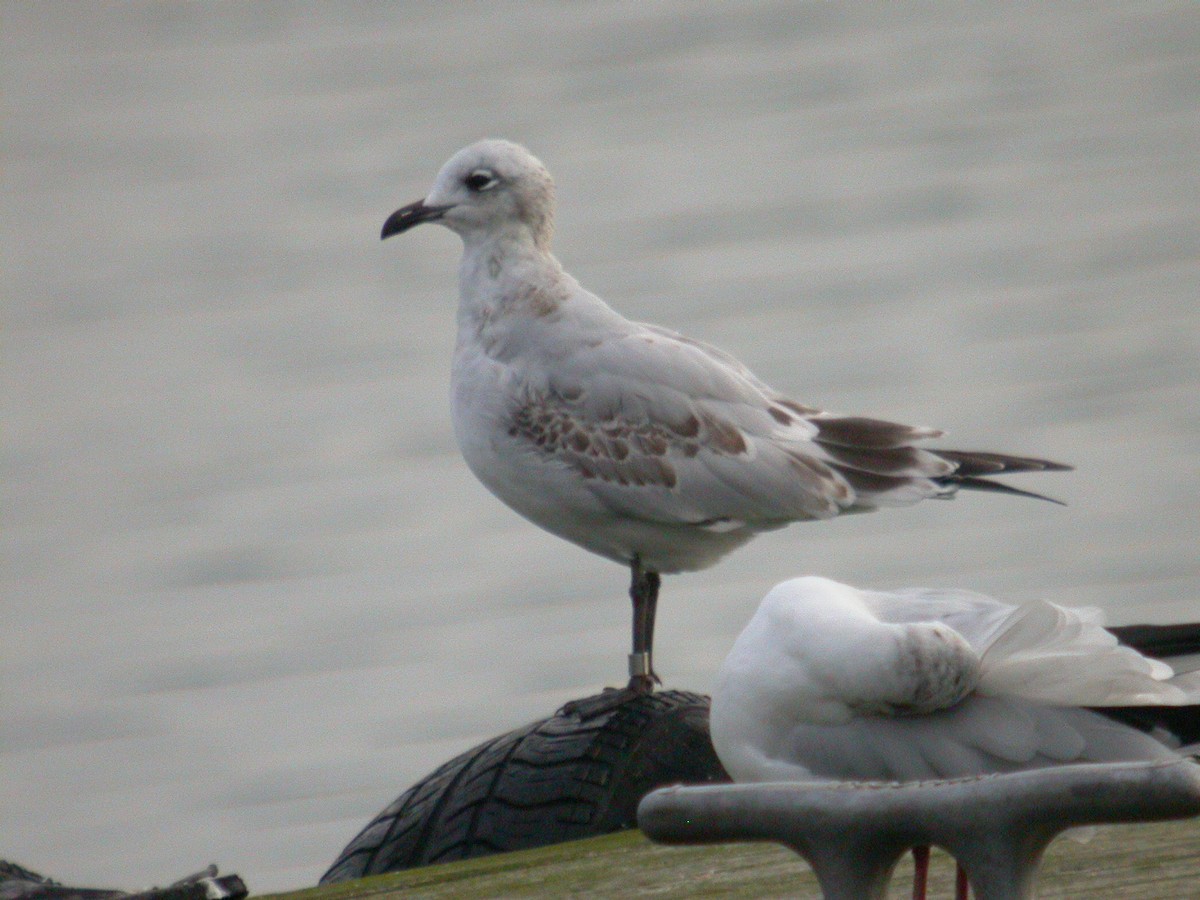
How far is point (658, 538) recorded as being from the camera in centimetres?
534

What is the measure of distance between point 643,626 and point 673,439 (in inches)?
18.2

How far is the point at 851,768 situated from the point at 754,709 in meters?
0.17

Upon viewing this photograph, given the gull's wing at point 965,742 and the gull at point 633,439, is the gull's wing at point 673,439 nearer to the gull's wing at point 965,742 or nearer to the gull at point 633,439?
the gull at point 633,439

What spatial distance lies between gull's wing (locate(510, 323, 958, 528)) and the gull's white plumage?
1986mm

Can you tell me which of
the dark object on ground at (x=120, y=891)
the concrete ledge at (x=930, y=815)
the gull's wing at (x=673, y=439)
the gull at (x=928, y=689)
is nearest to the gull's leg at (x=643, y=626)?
the gull's wing at (x=673, y=439)

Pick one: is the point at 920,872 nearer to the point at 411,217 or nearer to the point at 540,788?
the point at 540,788

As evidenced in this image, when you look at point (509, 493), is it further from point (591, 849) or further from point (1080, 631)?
point (1080, 631)

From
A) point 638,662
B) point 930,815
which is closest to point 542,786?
point 638,662

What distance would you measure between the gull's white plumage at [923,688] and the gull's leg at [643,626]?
170 centimetres

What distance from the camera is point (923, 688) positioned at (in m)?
3.07

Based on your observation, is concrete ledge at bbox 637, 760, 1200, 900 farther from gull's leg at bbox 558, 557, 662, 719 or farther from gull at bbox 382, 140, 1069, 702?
gull at bbox 382, 140, 1069, 702

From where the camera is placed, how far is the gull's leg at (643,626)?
500cm

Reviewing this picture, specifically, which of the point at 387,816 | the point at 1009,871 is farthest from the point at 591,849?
the point at 1009,871

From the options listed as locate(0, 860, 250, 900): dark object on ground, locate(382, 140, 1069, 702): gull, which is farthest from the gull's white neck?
locate(0, 860, 250, 900): dark object on ground
